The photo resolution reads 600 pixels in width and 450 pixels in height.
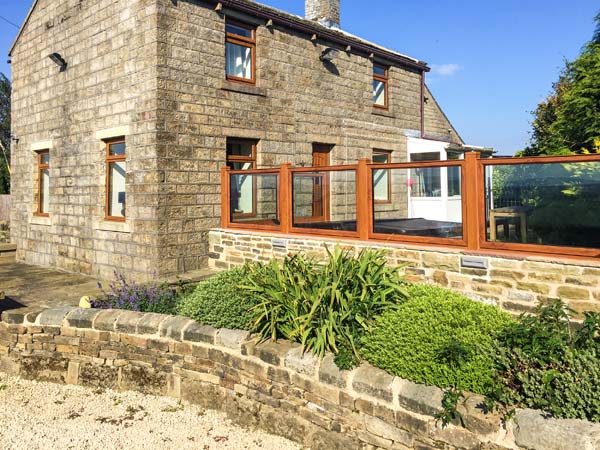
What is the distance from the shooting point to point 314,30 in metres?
11.5

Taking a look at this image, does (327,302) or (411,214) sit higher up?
(411,214)

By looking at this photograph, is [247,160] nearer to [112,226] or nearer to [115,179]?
[115,179]

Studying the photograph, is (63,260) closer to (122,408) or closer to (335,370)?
(122,408)

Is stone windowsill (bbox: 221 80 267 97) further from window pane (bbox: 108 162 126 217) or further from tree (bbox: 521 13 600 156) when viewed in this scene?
tree (bbox: 521 13 600 156)

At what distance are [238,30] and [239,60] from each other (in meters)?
0.61

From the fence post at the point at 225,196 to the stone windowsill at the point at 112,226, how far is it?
71.5 inches

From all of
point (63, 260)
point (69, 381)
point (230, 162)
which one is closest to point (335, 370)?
point (69, 381)

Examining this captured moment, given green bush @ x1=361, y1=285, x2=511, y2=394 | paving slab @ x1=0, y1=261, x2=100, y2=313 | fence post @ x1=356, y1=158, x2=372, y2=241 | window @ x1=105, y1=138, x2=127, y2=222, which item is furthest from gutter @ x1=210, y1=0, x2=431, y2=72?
green bush @ x1=361, y1=285, x2=511, y2=394

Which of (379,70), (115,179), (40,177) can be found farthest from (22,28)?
(379,70)

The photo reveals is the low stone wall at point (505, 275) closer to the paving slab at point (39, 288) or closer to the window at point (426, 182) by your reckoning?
the window at point (426, 182)

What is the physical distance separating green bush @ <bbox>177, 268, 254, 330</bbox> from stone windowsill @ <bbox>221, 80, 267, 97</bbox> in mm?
5089

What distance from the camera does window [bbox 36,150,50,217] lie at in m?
12.2

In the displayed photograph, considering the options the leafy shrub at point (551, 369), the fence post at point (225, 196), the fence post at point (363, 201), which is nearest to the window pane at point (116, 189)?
the fence post at point (225, 196)

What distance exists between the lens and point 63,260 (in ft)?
36.3
